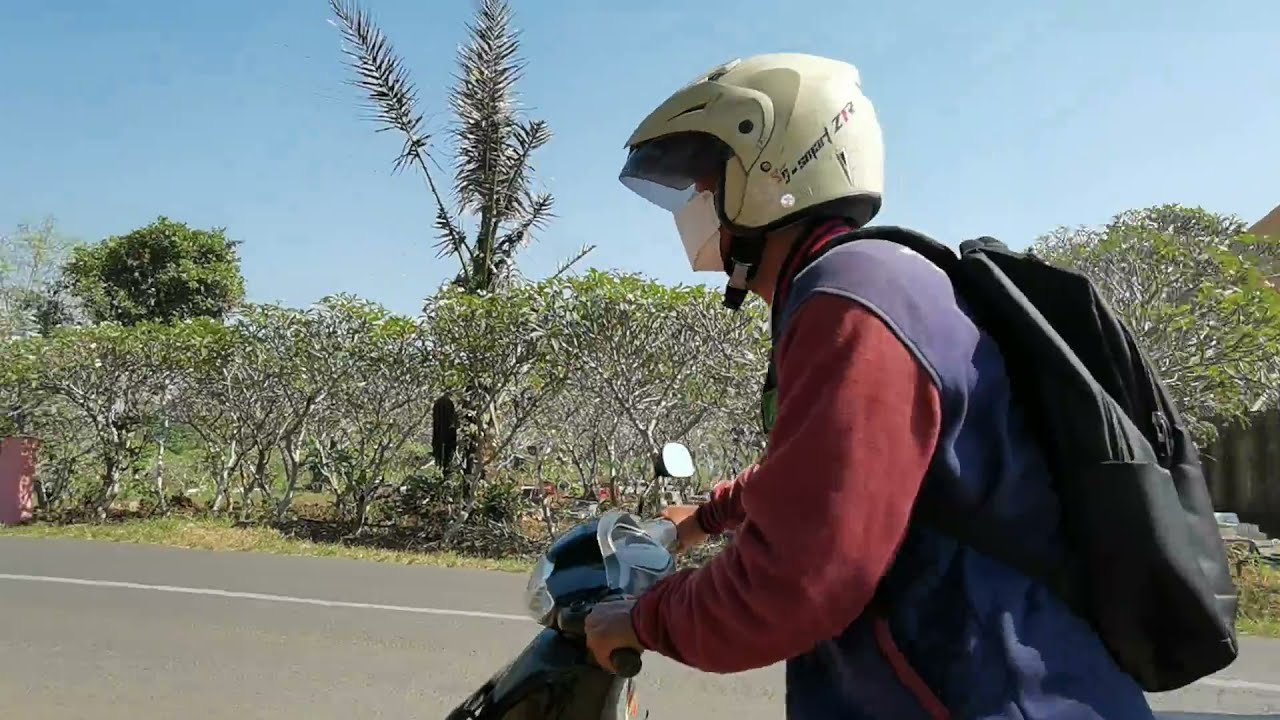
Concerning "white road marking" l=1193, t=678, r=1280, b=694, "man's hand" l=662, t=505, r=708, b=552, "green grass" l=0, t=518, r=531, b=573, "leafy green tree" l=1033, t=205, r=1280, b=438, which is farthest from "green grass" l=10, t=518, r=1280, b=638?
"man's hand" l=662, t=505, r=708, b=552

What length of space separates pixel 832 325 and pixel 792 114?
0.53m

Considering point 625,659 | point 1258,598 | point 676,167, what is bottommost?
point 1258,598

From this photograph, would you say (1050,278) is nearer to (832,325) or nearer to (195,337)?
(832,325)

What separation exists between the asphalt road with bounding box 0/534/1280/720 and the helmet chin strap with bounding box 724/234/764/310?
149 inches

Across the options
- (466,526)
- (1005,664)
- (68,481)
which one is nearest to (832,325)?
(1005,664)

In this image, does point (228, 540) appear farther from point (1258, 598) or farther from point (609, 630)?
point (609, 630)

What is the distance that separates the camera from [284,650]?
6.51m

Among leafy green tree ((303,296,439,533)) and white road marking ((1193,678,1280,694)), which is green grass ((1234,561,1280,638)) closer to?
white road marking ((1193,678,1280,694))

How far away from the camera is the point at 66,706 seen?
17.3ft

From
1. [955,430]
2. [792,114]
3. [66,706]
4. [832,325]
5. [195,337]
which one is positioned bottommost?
[66,706]

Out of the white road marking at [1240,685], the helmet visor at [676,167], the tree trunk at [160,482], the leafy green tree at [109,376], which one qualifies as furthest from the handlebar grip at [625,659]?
the tree trunk at [160,482]

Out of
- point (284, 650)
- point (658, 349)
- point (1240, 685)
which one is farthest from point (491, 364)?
point (1240, 685)

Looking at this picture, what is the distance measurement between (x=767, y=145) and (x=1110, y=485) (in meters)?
0.74

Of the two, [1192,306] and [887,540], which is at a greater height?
[1192,306]
